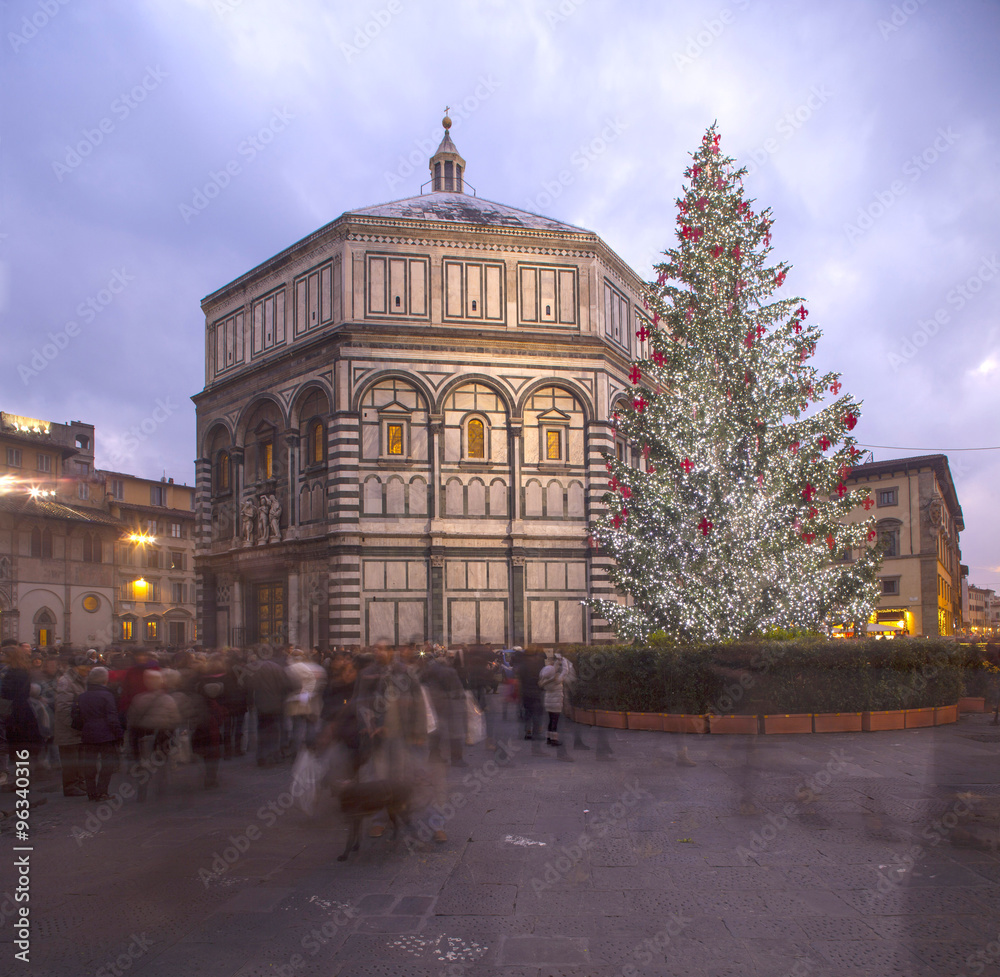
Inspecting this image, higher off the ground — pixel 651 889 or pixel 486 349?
pixel 486 349

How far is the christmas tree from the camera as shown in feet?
63.8

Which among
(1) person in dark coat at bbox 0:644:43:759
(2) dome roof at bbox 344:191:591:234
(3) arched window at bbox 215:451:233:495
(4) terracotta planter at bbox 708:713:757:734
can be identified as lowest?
(4) terracotta planter at bbox 708:713:757:734

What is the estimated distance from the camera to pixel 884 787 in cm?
1076

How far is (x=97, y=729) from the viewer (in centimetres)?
1134

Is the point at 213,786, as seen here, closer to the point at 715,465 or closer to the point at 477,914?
the point at 477,914

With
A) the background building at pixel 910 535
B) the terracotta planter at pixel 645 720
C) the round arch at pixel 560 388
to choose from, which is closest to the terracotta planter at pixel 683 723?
the terracotta planter at pixel 645 720

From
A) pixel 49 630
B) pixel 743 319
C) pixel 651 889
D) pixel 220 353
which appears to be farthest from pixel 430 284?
pixel 49 630

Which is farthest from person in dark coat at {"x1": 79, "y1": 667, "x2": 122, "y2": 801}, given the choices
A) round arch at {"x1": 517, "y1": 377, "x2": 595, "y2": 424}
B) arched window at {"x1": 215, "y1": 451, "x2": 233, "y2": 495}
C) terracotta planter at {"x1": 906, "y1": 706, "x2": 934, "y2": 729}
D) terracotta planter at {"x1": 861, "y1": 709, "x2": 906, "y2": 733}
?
arched window at {"x1": 215, "y1": 451, "x2": 233, "y2": 495}

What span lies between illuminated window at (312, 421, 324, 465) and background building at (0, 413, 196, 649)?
1787cm

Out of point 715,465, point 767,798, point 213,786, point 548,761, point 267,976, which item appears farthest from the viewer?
point 715,465

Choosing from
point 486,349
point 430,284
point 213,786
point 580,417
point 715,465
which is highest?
point 430,284

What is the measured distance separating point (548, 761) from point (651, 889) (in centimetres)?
667

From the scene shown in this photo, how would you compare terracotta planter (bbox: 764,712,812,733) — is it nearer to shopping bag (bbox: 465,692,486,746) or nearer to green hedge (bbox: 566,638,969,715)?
green hedge (bbox: 566,638,969,715)

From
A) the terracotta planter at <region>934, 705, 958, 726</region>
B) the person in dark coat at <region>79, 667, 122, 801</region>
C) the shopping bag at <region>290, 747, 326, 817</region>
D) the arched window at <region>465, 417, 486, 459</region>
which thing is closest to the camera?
the shopping bag at <region>290, 747, 326, 817</region>
